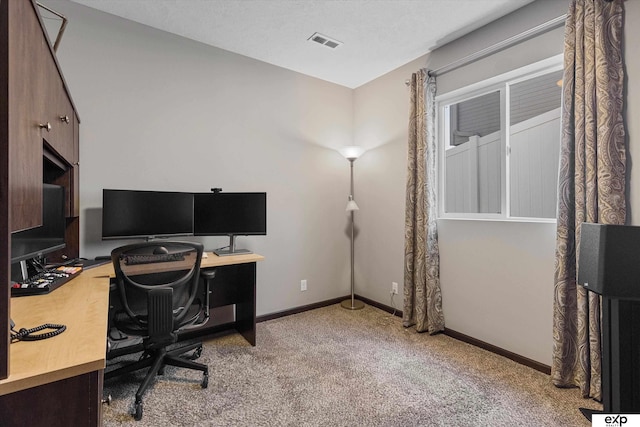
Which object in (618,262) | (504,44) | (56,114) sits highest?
(504,44)

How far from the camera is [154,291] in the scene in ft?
5.96

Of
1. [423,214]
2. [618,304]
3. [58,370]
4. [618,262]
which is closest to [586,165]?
[618,262]

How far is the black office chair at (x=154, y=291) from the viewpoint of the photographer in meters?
1.81

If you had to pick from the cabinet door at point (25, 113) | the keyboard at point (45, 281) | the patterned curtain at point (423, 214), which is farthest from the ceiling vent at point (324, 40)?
the keyboard at point (45, 281)

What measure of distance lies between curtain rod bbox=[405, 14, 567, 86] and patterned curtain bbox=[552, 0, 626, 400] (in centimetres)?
14

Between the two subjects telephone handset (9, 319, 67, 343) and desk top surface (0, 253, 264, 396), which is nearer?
desk top surface (0, 253, 264, 396)

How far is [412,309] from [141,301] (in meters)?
2.33

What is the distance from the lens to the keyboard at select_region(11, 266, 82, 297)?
152 cm

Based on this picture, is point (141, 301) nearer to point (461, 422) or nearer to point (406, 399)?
point (406, 399)

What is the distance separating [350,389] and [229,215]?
A: 5.52 ft

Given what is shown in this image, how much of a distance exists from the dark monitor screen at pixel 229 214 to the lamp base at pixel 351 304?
56.6 inches

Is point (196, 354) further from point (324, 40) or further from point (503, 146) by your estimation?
point (503, 146)

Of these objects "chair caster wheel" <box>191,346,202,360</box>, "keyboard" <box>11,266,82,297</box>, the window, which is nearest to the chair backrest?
"keyboard" <box>11,266,82,297</box>

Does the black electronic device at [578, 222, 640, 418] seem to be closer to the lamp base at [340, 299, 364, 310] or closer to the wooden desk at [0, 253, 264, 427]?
the wooden desk at [0, 253, 264, 427]
